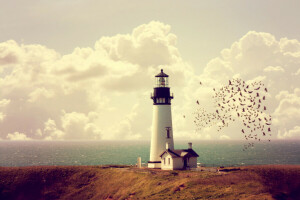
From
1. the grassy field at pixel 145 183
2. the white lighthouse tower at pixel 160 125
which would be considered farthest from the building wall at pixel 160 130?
the grassy field at pixel 145 183

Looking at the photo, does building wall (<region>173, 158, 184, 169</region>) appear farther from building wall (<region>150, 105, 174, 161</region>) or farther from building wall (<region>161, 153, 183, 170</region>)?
building wall (<region>150, 105, 174, 161</region>)

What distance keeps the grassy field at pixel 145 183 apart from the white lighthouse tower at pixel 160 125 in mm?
7323

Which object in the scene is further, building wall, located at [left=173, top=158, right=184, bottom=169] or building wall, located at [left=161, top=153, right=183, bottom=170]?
building wall, located at [left=173, top=158, right=184, bottom=169]

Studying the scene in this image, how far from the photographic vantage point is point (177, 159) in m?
67.6

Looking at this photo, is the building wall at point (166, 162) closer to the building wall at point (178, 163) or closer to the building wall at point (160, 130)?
the building wall at point (178, 163)

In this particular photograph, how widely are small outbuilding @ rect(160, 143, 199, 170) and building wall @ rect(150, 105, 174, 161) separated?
146 cm

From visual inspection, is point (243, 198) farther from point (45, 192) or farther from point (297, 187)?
point (45, 192)

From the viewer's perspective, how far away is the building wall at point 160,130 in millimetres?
70000

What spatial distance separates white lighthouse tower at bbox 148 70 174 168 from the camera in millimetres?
70000

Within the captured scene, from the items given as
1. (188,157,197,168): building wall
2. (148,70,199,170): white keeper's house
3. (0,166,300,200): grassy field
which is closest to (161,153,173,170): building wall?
(148,70,199,170): white keeper's house

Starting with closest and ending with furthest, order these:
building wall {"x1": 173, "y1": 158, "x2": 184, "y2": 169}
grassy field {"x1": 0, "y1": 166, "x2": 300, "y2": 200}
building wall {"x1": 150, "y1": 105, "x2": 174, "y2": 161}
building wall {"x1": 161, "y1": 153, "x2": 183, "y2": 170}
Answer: grassy field {"x1": 0, "y1": 166, "x2": 300, "y2": 200} < building wall {"x1": 161, "y1": 153, "x2": 183, "y2": 170} < building wall {"x1": 173, "y1": 158, "x2": 184, "y2": 169} < building wall {"x1": 150, "y1": 105, "x2": 174, "y2": 161}

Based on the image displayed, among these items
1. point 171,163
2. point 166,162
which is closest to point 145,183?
point 171,163

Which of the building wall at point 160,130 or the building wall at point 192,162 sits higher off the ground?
the building wall at point 160,130

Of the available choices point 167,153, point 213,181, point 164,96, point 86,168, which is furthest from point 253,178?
point 86,168
